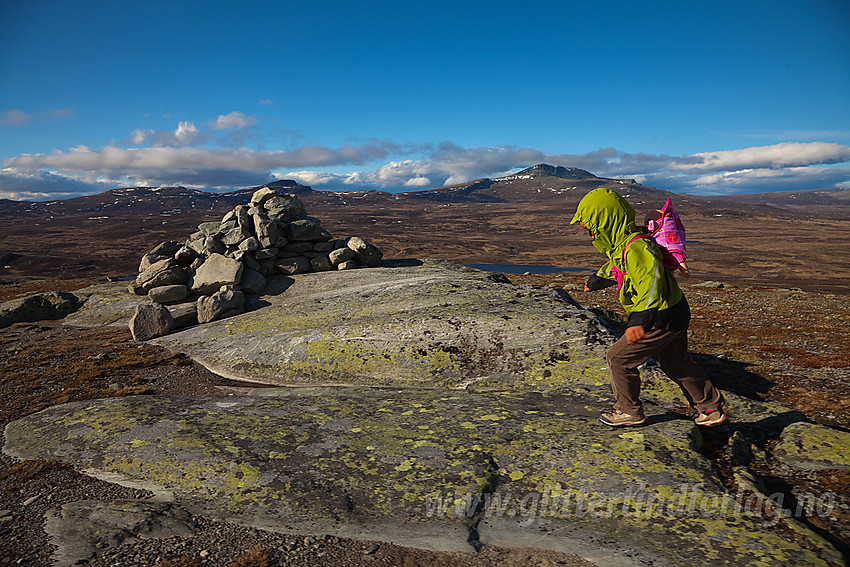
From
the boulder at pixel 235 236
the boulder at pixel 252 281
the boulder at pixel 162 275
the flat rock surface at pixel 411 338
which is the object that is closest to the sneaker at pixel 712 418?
the flat rock surface at pixel 411 338

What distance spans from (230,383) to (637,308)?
49.5 ft

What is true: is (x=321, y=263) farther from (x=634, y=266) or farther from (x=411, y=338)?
(x=634, y=266)

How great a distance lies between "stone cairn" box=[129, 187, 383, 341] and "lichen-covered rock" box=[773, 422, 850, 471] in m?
23.4

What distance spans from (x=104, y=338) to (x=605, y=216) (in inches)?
1086

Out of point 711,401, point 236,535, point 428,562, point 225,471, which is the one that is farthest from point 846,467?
point 225,471

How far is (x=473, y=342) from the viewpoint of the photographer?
1593 cm

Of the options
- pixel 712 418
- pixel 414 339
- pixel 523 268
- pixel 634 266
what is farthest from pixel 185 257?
pixel 523 268

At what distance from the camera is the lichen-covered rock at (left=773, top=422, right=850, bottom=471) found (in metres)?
8.30

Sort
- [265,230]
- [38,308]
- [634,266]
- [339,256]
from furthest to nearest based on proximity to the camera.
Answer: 1. [38,308]
2. [339,256]
3. [265,230]
4. [634,266]

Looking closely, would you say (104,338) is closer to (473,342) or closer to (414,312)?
(414,312)

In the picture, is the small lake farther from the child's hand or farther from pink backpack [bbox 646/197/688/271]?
the child's hand

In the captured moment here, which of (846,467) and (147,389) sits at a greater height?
(846,467)

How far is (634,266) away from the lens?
855 cm

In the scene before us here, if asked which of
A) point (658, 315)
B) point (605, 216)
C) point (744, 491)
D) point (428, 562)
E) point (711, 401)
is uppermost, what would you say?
point (605, 216)
